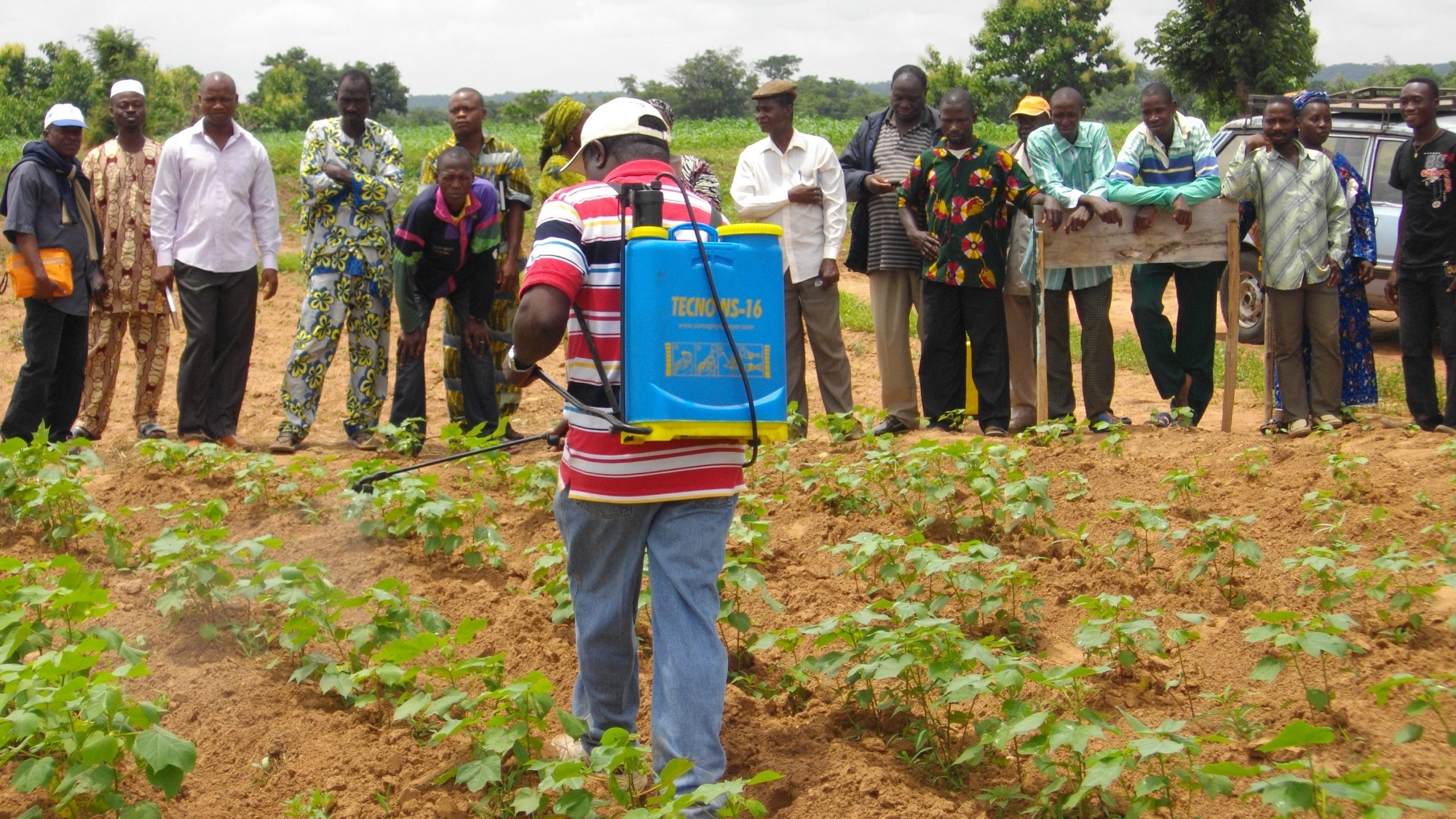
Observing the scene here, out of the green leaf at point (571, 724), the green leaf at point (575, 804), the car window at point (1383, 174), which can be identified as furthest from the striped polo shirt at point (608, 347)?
the car window at point (1383, 174)

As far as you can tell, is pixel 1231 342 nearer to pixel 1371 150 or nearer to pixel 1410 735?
pixel 1371 150

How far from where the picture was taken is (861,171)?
7422 millimetres

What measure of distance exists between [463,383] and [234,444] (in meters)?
1.28

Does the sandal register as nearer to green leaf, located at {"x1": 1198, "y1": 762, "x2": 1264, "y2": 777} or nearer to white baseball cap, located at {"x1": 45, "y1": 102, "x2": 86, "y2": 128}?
white baseball cap, located at {"x1": 45, "y1": 102, "x2": 86, "y2": 128}

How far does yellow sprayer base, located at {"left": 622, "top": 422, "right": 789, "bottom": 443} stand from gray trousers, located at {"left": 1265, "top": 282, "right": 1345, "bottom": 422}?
5.06 meters

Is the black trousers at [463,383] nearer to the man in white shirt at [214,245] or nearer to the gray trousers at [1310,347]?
the man in white shirt at [214,245]

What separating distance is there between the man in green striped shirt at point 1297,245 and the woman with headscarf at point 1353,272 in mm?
104

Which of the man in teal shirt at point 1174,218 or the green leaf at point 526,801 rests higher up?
the man in teal shirt at point 1174,218

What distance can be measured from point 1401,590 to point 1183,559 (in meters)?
0.90

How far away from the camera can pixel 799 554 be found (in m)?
5.03

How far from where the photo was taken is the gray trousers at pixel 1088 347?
7102 mm

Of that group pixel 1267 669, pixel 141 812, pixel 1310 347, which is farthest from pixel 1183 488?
pixel 141 812

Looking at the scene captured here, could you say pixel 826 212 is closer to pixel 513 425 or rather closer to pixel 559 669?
pixel 513 425

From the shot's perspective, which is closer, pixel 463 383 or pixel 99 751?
pixel 99 751
